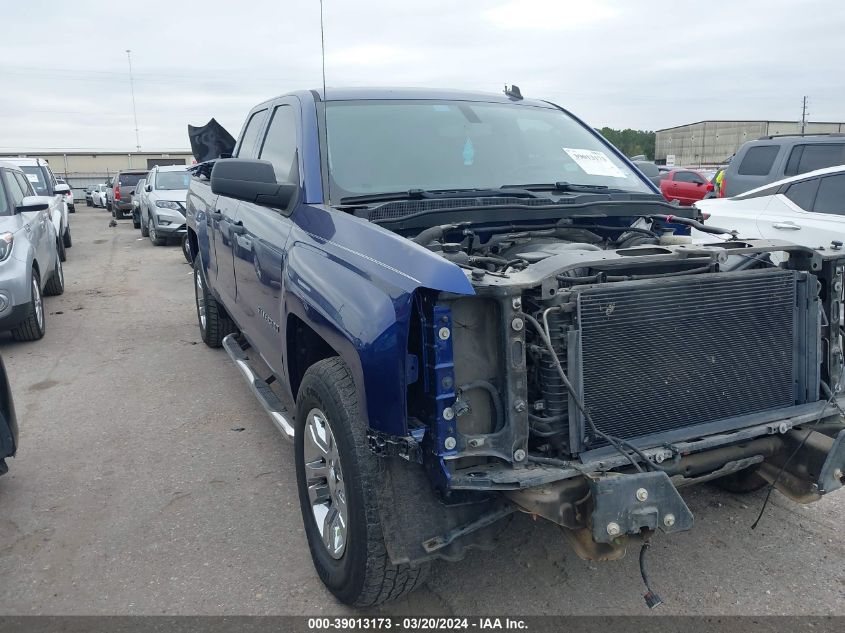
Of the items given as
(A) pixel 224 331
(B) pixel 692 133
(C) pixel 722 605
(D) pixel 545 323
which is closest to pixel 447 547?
(D) pixel 545 323

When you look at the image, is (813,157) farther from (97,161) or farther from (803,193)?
(97,161)

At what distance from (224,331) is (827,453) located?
17.5 feet

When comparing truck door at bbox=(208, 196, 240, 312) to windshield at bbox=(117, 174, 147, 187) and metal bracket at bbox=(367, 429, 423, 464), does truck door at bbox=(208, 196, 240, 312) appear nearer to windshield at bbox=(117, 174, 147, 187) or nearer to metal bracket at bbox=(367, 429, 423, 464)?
metal bracket at bbox=(367, 429, 423, 464)

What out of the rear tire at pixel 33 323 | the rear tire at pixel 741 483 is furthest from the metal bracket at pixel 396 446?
the rear tire at pixel 33 323

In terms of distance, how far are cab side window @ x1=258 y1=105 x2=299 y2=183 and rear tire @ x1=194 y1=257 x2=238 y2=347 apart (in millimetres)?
2181

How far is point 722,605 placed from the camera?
2963mm

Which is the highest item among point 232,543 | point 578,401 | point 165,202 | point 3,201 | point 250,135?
point 250,135

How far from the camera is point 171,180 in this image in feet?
54.8

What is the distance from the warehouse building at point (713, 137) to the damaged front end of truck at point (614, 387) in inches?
1709

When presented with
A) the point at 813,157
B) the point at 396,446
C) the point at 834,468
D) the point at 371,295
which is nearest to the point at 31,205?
the point at 371,295

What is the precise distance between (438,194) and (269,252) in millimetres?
929

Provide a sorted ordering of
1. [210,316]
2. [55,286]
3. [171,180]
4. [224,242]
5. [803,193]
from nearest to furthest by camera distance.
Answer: [224,242] < [210,316] < [803,193] < [55,286] < [171,180]

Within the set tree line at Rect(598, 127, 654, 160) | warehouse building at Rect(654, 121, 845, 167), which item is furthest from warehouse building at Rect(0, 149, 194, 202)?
tree line at Rect(598, 127, 654, 160)

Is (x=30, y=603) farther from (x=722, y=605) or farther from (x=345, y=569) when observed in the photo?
(x=722, y=605)
